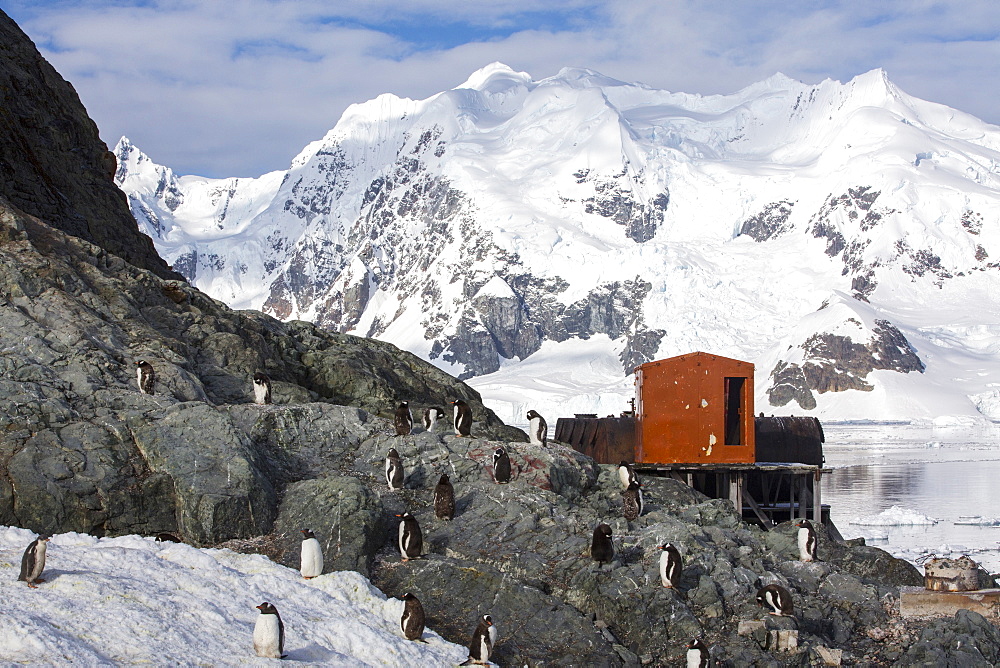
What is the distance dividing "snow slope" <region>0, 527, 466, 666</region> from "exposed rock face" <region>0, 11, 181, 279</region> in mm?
19159

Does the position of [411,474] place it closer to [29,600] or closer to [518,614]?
[518,614]

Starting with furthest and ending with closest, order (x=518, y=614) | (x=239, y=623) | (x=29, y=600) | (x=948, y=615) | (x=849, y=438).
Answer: (x=849, y=438) < (x=948, y=615) < (x=518, y=614) < (x=239, y=623) < (x=29, y=600)

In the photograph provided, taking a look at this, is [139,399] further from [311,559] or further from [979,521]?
[979,521]

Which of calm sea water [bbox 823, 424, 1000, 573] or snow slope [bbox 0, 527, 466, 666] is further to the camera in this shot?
calm sea water [bbox 823, 424, 1000, 573]

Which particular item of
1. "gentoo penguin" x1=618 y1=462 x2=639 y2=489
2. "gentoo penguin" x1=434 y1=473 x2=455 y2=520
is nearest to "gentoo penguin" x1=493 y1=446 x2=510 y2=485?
"gentoo penguin" x1=434 y1=473 x2=455 y2=520

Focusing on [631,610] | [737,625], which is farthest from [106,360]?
[737,625]

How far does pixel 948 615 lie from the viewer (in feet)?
67.1

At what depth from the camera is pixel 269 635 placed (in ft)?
49.9

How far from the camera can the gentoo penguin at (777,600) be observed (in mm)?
19484

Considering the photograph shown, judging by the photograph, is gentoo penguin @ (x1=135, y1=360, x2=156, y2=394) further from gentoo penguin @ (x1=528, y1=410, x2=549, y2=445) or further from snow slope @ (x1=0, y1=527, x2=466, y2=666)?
gentoo penguin @ (x1=528, y1=410, x2=549, y2=445)

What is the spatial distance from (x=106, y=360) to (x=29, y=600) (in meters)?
9.97

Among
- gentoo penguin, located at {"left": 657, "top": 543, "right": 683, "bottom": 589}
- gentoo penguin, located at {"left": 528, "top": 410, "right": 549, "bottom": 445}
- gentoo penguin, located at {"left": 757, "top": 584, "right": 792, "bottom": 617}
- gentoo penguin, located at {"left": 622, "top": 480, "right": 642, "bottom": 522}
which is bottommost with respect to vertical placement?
gentoo penguin, located at {"left": 757, "top": 584, "right": 792, "bottom": 617}

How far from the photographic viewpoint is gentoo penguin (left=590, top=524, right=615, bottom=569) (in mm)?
20094

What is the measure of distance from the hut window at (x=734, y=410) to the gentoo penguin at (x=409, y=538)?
17.9 m
